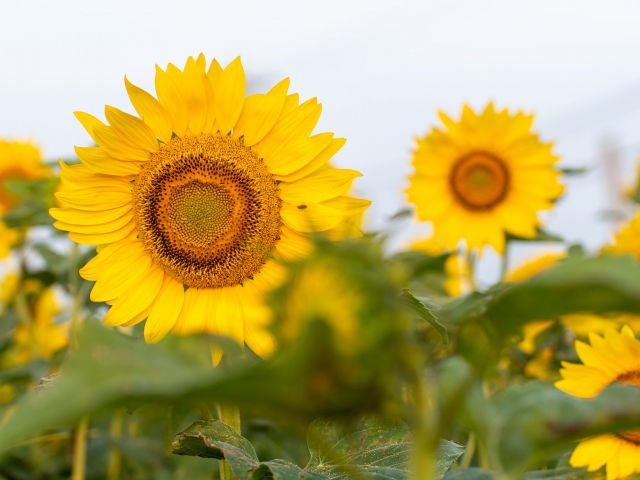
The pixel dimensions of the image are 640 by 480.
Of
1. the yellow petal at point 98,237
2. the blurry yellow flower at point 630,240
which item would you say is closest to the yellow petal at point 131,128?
the yellow petal at point 98,237

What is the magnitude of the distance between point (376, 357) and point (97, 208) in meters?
0.61

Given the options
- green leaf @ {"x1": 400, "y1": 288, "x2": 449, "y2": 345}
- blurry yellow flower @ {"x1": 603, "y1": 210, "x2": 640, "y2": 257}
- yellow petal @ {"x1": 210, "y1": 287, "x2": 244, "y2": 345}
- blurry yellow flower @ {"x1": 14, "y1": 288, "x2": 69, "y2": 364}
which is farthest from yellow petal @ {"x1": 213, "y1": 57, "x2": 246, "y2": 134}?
blurry yellow flower @ {"x1": 14, "y1": 288, "x2": 69, "y2": 364}

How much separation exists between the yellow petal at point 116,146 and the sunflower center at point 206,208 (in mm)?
17

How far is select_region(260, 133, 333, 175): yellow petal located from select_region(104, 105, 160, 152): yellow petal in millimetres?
141

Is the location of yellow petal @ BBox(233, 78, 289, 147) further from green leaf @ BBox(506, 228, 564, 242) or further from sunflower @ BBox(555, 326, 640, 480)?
green leaf @ BBox(506, 228, 564, 242)

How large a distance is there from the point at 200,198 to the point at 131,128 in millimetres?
130

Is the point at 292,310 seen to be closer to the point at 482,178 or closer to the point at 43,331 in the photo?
the point at 482,178

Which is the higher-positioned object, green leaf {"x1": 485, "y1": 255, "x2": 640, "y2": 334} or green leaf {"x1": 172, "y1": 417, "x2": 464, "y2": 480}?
green leaf {"x1": 485, "y1": 255, "x2": 640, "y2": 334}

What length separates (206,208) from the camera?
872mm

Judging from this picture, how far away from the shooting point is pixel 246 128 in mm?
829

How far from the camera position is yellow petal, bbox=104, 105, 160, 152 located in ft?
2.55

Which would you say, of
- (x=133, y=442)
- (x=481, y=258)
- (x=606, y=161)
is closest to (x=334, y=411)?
(x=133, y=442)

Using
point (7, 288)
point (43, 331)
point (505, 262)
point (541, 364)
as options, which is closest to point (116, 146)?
point (541, 364)

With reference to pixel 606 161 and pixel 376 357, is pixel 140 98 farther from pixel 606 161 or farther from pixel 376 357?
pixel 606 161
